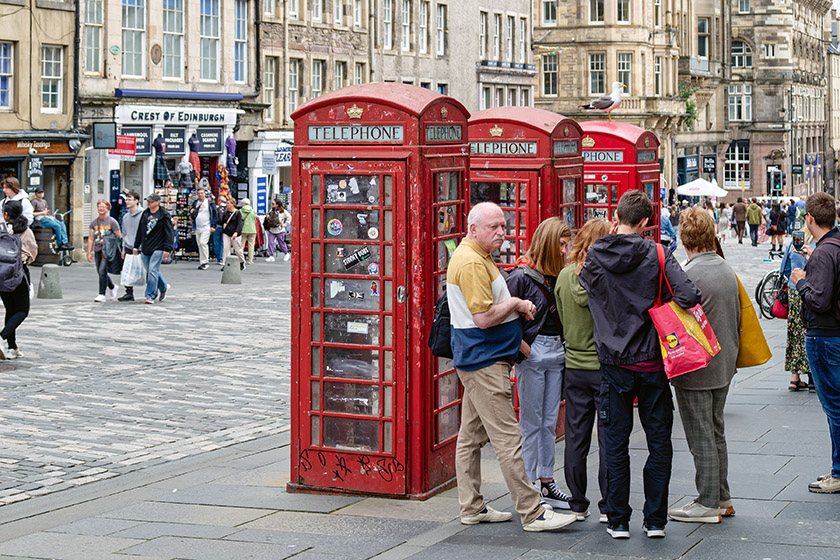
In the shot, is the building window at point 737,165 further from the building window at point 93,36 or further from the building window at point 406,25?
the building window at point 93,36

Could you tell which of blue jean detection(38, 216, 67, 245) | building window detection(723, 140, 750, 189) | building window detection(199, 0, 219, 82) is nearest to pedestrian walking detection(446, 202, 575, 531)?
blue jean detection(38, 216, 67, 245)

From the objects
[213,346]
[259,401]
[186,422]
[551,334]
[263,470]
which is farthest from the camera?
[213,346]

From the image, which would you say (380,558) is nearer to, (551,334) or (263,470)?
(551,334)

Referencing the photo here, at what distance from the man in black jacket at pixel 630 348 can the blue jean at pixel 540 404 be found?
831mm

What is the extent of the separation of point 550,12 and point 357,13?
87.0ft

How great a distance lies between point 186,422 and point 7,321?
4176 mm

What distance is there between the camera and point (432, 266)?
9055mm

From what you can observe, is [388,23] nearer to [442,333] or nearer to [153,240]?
[153,240]

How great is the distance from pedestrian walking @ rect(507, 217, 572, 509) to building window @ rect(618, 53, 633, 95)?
63.3 m

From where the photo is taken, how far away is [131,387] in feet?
46.1

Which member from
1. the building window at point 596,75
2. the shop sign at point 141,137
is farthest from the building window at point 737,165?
the shop sign at point 141,137

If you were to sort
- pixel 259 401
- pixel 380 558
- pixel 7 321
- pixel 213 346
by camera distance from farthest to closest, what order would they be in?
pixel 213 346
pixel 7 321
pixel 259 401
pixel 380 558

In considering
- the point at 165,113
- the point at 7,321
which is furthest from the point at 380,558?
the point at 165,113

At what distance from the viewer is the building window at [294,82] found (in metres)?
43.4
